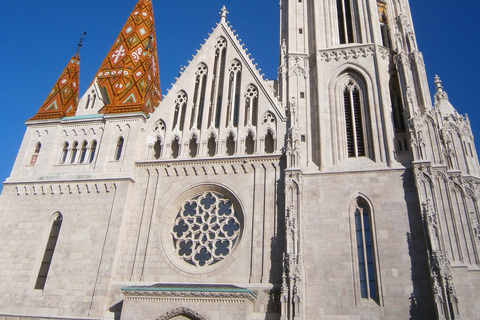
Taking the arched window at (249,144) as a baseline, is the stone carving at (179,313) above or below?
below

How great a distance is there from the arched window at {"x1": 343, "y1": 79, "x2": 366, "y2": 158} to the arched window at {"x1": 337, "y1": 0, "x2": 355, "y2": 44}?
248 cm

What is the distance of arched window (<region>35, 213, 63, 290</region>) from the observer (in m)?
15.0

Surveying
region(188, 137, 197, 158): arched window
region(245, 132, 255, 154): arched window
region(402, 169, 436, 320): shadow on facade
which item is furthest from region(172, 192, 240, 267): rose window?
region(402, 169, 436, 320): shadow on facade

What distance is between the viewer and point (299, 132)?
1599 centimetres

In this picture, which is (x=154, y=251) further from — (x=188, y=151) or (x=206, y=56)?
(x=206, y=56)

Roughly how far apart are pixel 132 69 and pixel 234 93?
580 centimetres

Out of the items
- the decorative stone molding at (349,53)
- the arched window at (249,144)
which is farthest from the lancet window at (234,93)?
the decorative stone molding at (349,53)

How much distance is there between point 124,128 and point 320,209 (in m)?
8.39

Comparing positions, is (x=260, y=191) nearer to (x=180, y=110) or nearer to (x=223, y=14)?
(x=180, y=110)

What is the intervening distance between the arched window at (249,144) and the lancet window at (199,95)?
2.16m

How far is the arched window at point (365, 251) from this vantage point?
42.6 feet

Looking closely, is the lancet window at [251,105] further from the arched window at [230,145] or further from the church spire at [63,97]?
the church spire at [63,97]

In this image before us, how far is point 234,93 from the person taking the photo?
17250mm

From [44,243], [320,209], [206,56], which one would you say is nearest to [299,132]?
[320,209]
